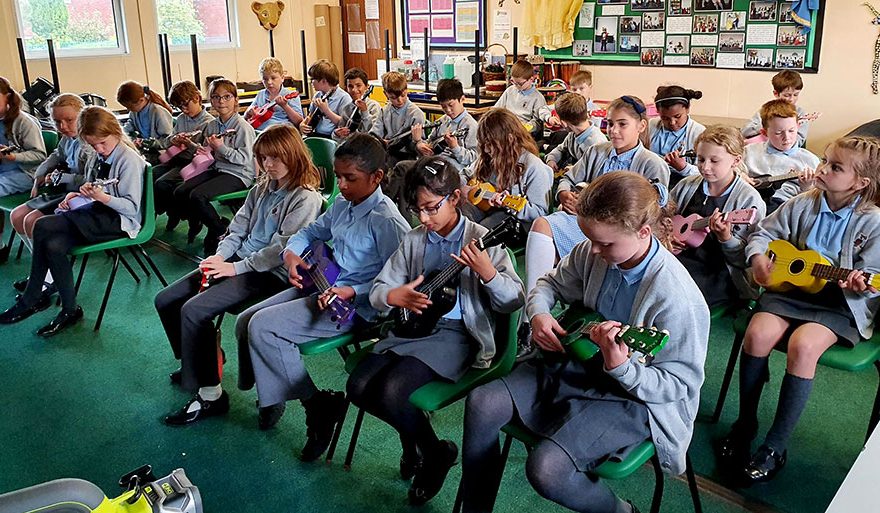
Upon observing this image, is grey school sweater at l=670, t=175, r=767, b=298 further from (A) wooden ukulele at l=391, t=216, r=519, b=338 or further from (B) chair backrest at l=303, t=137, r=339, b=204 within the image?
(B) chair backrest at l=303, t=137, r=339, b=204

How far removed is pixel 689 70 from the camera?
6.14 meters

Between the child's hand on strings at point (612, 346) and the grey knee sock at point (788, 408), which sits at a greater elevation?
the child's hand on strings at point (612, 346)

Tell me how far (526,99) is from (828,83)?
7.54ft

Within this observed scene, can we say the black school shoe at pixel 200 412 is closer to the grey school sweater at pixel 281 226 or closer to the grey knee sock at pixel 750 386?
the grey school sweater at pixel 281 226

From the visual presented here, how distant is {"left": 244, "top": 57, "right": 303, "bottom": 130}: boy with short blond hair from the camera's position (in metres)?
5.34

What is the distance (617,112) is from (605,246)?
61.5 inches

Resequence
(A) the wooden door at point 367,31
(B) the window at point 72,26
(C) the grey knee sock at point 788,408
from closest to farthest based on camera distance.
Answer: (C) the grey knee sock at point 788,408 → (B) the window at point 72,26 → (A) the wooden door at point 367,31

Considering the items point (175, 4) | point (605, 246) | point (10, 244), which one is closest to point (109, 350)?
point (10, 244)

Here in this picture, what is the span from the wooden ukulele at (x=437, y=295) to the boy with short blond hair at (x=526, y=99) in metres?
3.39

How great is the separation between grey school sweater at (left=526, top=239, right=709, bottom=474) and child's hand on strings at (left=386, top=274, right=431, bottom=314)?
61 centimetres

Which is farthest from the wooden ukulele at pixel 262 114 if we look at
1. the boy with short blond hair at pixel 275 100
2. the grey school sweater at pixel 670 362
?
the grey school sweater at pixel 670 362

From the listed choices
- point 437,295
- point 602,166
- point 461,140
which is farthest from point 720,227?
point 461,140

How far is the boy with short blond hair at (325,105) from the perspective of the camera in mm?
5355

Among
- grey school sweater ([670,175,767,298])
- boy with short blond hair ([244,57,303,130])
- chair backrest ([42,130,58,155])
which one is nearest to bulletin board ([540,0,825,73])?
boy with short blond hair ([244,57,303,130])
